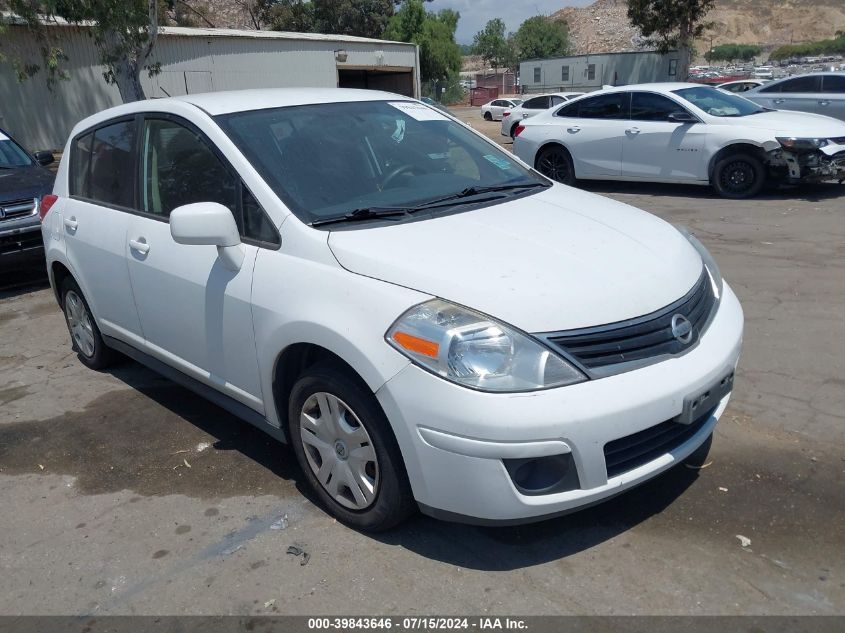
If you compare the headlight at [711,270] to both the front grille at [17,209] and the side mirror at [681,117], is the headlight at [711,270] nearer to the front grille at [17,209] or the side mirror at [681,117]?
the front grille at [17,209]

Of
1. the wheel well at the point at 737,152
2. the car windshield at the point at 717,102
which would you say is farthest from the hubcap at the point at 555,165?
the wheel well at the point at 737,152

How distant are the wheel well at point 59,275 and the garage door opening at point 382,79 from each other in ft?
100

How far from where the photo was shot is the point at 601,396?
2605 millimetres

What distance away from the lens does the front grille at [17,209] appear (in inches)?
281

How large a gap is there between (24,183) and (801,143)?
29.4ft

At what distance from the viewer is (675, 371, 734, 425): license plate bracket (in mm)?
2803

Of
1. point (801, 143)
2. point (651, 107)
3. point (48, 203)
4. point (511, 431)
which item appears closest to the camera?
point (511, 431)

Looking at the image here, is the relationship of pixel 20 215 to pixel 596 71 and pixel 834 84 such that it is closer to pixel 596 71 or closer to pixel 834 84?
pixel 834 84

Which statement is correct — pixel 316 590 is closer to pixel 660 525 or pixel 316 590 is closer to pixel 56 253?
pixel 660 525

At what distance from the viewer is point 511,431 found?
8.30 feet

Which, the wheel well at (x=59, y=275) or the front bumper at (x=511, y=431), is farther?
the wheel well at (x=59, y=275)

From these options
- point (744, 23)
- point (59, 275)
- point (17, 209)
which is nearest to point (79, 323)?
point (59, 275)

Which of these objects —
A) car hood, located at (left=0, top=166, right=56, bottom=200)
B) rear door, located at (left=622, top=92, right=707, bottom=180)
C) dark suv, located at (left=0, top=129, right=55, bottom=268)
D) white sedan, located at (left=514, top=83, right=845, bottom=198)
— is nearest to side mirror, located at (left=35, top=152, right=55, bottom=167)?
car hood, located at (left=0, top=166, right=56, bottom=200)

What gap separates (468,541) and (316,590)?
65 cm
